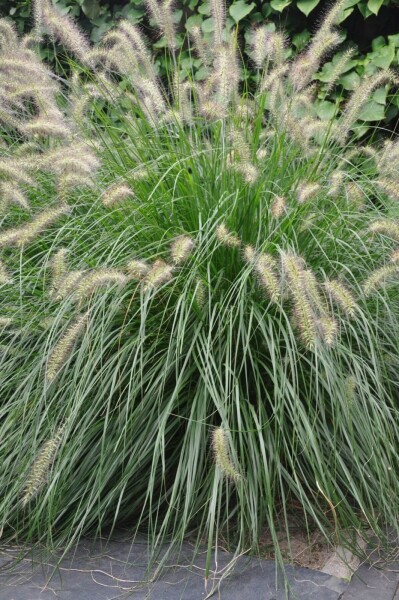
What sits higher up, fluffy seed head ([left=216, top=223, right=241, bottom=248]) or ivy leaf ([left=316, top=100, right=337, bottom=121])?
ivy leaf ([left=316, top=100, right=337, bottom=121])

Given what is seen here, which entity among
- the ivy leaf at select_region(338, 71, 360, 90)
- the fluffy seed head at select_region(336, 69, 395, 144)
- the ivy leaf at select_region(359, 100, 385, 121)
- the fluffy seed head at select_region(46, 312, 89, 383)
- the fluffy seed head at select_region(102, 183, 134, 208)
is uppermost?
the ivy leaf at select_region(338, 71, 360, 90)

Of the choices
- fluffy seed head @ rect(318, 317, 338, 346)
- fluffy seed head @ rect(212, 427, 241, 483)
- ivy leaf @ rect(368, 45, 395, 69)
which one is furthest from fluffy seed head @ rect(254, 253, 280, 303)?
ivy leaf @ rect(368, 45, 395, 69)

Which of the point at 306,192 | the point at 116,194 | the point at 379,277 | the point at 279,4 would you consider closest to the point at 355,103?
the point at 306,192

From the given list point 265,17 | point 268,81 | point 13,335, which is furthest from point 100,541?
point 265,17

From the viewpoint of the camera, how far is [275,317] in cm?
292

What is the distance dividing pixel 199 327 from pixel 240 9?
2675mm

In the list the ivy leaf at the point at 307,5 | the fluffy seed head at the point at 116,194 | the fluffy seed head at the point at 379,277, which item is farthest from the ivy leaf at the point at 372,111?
the fluffy seed head at the point at 116,194

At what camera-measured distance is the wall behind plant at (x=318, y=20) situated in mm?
4547

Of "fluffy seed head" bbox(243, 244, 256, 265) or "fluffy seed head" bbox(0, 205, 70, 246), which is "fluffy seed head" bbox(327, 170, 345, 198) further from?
"fluffy seed head" bbox(0, 205, 70, 246)

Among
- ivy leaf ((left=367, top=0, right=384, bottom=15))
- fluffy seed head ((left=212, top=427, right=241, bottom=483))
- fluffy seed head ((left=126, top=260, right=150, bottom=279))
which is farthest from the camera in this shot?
ivy leaf ((left=367, top=0, right=384, bottom=15))

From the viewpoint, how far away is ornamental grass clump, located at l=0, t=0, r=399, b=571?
2643 millimetres

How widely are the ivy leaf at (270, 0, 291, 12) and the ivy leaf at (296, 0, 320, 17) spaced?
0.24 feet

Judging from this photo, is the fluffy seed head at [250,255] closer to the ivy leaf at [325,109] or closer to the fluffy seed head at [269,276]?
the fluffy seed head at [269,276]

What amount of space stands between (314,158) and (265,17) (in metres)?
1.93
